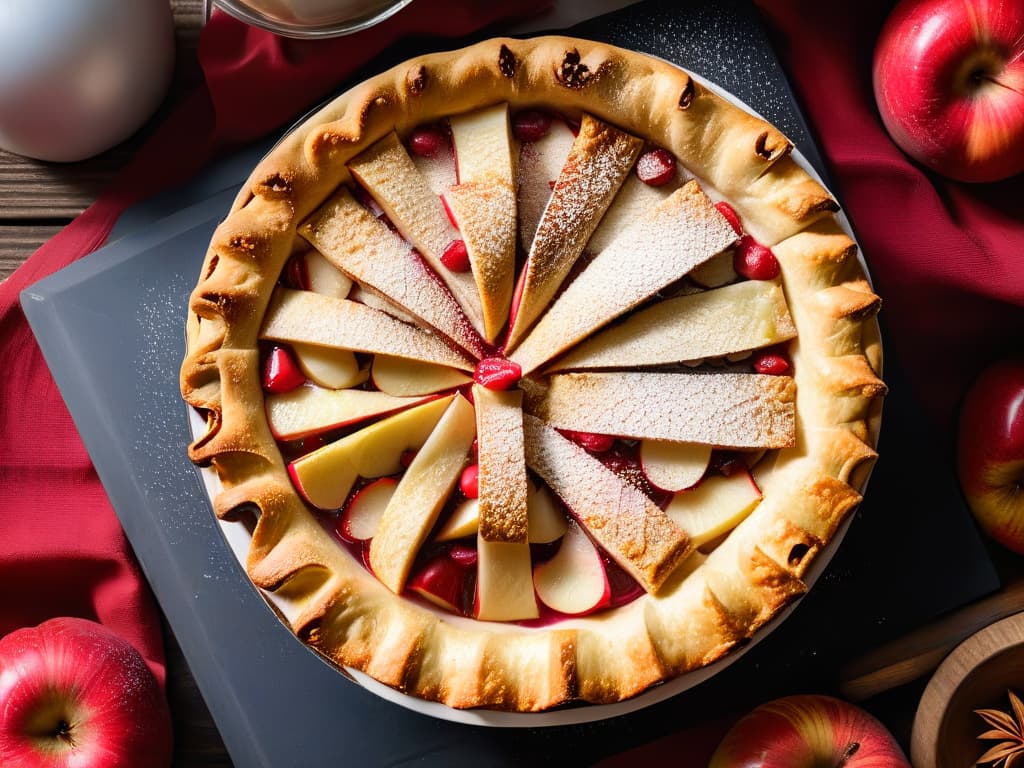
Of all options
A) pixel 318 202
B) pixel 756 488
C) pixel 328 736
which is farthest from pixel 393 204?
pixel 328 736

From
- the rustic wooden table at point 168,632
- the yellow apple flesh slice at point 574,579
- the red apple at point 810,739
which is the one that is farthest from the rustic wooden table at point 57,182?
the red apple at point 810,739

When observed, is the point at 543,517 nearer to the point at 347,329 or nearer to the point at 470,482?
the point at 470,482

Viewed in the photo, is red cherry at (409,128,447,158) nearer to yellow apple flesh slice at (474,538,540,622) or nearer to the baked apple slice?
the baked apple slice

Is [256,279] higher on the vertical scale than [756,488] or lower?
higher

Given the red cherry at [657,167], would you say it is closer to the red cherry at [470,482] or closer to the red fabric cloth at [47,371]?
the red fabric cloth at [47,371]

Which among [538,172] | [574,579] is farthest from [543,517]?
[538,172]

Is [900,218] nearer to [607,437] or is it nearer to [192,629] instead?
[607,437]

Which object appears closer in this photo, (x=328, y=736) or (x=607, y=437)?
(x=607, y=437)

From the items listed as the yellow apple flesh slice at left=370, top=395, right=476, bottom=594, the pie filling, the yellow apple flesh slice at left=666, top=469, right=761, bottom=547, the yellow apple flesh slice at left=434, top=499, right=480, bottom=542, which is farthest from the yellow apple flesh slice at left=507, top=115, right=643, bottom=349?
the yellow apple flesh slice at left=666, top=469, right=761, bottom=547
